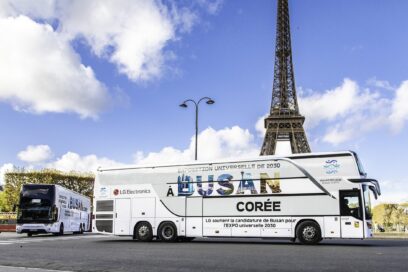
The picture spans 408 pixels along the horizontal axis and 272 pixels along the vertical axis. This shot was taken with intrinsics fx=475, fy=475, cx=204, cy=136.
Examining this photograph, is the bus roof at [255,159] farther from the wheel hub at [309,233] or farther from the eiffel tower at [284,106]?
the eiffel tower at [284,106]

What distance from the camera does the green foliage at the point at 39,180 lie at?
188ft

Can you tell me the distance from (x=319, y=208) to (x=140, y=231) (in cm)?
801

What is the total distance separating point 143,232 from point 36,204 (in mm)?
10743

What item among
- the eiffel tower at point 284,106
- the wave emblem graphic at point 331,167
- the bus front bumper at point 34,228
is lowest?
the bus front bumper at point 34,228

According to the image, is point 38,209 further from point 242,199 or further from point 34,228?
point 242,199

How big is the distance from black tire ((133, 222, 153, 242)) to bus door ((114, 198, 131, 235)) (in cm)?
47

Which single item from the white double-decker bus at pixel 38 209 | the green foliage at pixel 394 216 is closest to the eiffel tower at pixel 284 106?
the green foliage at pixel 394 216

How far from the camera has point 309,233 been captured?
1764cm

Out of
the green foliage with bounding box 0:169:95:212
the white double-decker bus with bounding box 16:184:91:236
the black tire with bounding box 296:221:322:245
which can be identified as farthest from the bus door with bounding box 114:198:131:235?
the green foliage with bounding box 0:169:95:212

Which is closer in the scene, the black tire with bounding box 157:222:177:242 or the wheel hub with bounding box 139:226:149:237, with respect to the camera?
the black tire with bounding box 157:222:177:242

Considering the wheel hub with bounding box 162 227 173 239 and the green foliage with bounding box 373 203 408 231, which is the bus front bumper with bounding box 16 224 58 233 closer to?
the wheel hub with bounding box 162 227 173 239

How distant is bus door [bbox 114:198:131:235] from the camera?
21.3 metres

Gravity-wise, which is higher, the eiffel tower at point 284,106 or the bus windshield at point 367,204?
the eiffel tower at point 284,106

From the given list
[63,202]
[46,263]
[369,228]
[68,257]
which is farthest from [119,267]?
[63,202]
